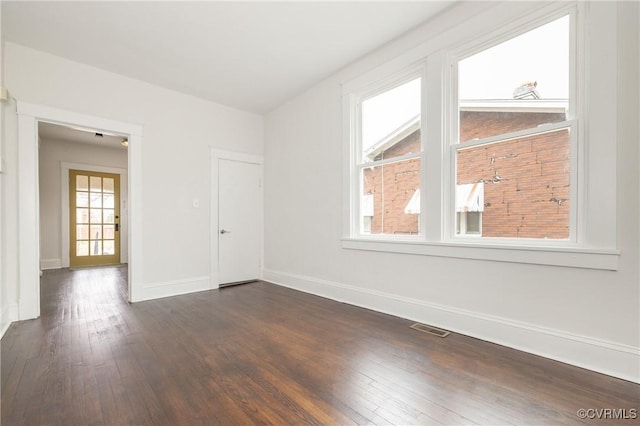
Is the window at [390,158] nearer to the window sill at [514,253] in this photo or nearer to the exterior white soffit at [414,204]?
the exterior white soffit at [414,204]

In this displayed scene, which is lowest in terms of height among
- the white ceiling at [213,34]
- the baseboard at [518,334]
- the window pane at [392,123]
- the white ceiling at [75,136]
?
the baseboard at [518,334]

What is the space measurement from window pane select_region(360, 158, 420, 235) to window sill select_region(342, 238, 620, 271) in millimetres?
212

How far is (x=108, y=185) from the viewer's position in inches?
286

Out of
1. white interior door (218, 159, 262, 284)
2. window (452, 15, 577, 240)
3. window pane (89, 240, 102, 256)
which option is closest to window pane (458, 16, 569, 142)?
window (452, 15, 577, 240)

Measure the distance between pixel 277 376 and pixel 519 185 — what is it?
2414mm

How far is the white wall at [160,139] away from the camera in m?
3.27

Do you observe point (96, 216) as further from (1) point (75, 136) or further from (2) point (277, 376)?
(2) point (277, 376)

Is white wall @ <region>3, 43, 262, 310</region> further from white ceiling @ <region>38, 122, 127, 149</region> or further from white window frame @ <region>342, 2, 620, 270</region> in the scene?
white ceiling @ <region>38, 122, 127, 149</region>

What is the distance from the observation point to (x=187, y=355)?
90.0 inches

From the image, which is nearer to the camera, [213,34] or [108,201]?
[213,34]

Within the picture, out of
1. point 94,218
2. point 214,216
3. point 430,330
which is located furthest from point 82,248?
point 430,330

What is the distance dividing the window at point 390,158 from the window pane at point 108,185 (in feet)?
22.1

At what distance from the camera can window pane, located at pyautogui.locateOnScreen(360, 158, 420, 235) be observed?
3168mm

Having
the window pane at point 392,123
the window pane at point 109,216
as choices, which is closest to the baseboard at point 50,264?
the window pane at point 109,216
